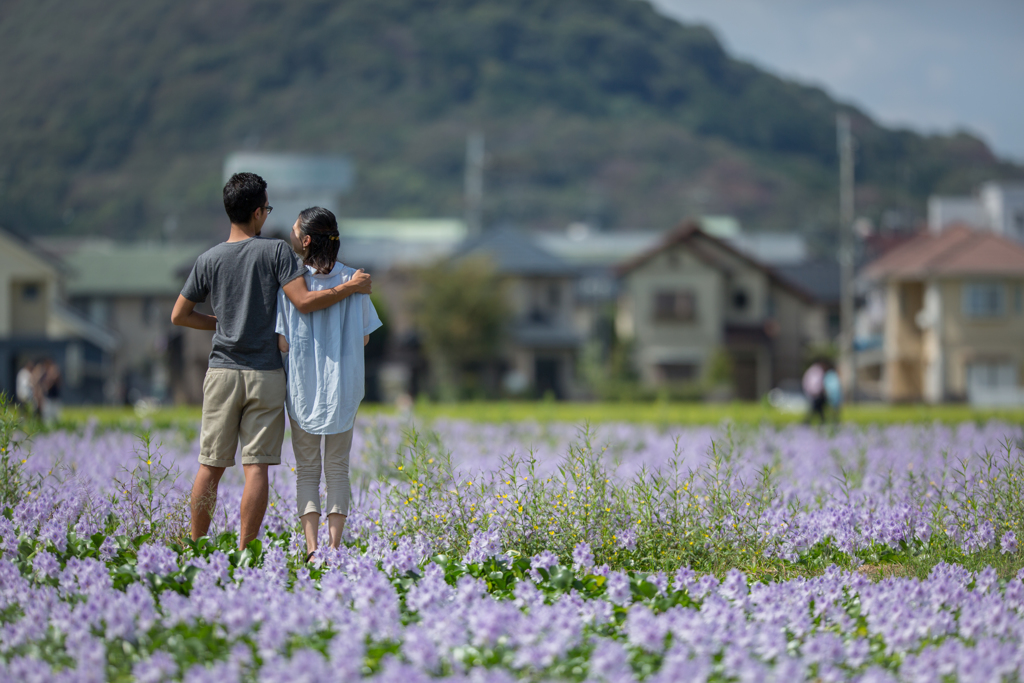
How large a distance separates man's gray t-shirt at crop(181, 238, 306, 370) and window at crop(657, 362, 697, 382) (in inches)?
1685

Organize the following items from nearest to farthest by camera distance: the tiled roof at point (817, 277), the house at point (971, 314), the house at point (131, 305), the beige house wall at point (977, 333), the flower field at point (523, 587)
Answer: the flower field at point (523, 587)
the house at point (971, 314)
the beige house wall at point (977, 333)
the house at point (131, 305)
the tiled roof at point (817, 277)

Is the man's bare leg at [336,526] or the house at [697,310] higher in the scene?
the house at [697,310]

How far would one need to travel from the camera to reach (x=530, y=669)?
3.81m

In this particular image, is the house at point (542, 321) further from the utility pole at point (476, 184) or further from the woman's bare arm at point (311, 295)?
the woman's bare arm at point (311, 295)

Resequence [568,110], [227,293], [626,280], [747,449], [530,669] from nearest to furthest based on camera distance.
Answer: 1. [530,669]
2. [227,293]
3. [747,449]
4. [626,280]
5. [568,110]

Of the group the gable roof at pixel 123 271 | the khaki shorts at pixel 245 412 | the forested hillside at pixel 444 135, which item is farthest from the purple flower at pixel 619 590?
the gable roof at pixel 123 271

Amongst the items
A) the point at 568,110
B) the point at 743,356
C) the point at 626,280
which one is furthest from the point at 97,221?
the point at 568,110

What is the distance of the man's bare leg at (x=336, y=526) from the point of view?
18.1ft

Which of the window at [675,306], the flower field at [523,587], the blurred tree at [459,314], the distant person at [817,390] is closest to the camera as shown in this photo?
the flower field at [523,587]

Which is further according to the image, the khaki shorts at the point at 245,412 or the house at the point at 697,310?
the house at the point at 697,310

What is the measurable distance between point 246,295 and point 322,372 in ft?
1.88

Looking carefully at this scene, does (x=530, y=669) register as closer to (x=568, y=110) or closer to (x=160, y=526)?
(x=160, y=526)

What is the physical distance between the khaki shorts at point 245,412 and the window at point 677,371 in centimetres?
4276

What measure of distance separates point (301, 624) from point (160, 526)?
2292mm
